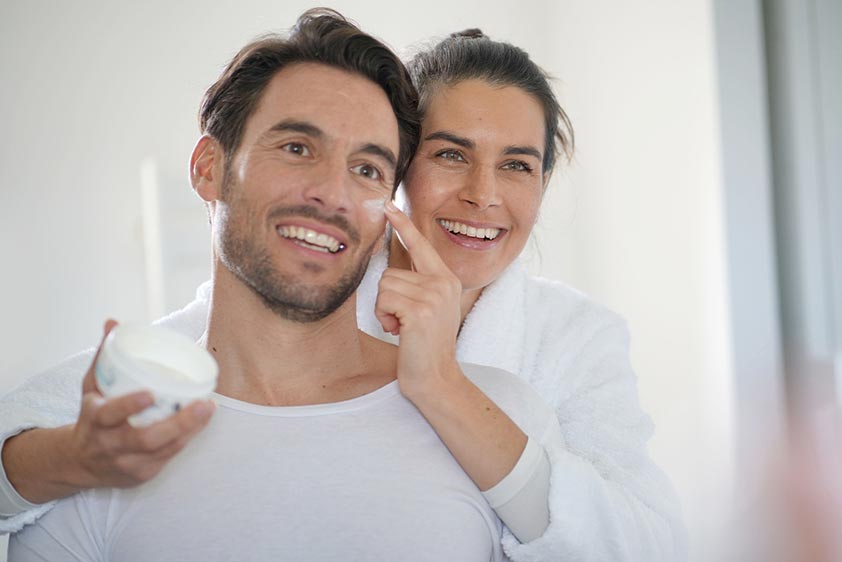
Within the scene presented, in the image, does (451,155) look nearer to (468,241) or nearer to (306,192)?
(468,241)

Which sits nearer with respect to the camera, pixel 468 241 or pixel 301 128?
pixel 301 128

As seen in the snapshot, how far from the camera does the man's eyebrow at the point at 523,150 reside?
1470 mm

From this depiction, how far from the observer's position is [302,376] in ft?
3.90

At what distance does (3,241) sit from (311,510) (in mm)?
1921

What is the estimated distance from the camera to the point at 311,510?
3.45 ft

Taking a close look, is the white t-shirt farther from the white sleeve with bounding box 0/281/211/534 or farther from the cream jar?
the cream jar

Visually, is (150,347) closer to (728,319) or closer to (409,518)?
(409,518)

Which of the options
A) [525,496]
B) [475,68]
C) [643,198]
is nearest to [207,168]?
[475,68]

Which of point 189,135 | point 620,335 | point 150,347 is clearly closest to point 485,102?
point 620,335

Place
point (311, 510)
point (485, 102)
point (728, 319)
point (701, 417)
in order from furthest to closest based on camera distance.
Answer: point (701, 417), point (728, 319), point (485, 102), point (311, 510)

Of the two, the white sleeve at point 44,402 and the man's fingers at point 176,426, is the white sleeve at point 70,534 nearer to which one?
the white sleeve at point 44,402

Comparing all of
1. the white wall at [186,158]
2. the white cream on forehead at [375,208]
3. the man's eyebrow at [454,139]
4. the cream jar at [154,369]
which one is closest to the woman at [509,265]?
the man's eyebrow at [454,139]

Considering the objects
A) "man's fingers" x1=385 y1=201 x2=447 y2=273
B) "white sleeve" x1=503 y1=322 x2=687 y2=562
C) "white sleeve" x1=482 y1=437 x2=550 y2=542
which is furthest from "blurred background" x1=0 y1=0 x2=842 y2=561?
"man's fingers" x1=385 y1=201 x2=447 y2=273

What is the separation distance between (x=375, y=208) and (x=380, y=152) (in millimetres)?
81
